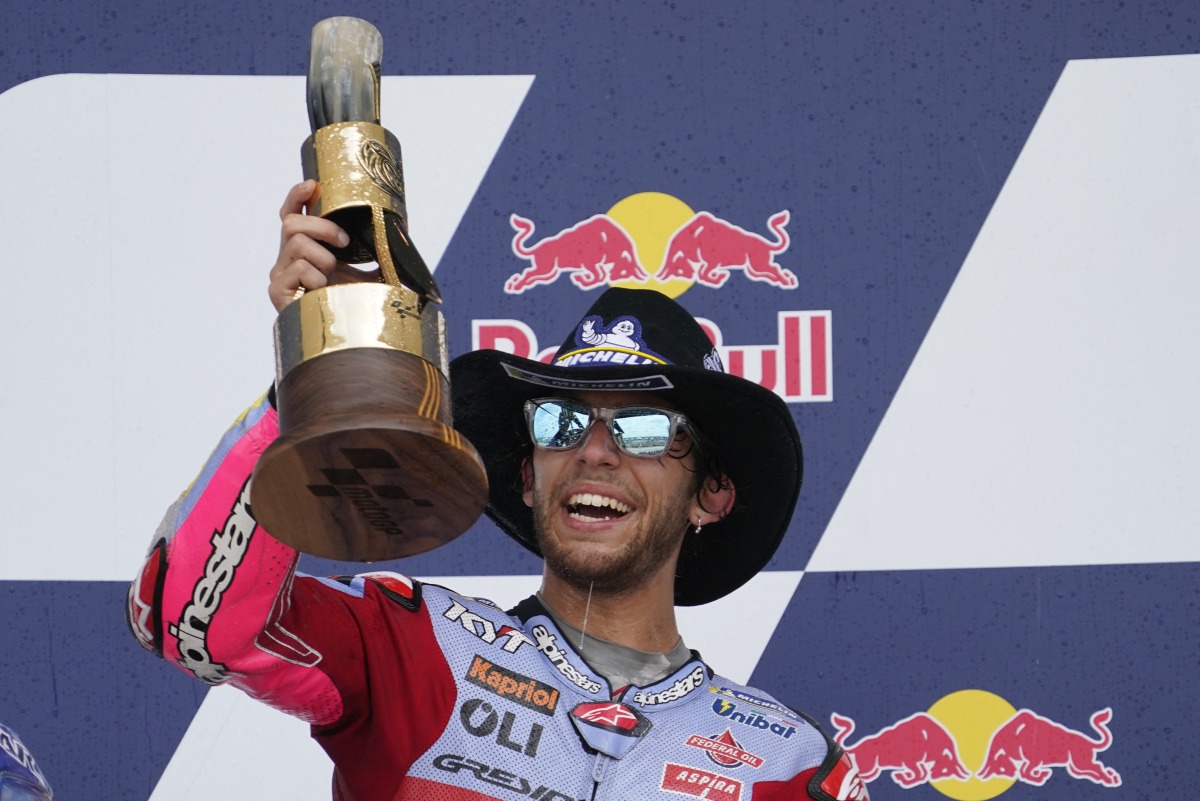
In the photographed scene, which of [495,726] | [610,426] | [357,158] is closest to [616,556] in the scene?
[610,426]

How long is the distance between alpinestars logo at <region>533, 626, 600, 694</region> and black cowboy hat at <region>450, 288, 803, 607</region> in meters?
0.27

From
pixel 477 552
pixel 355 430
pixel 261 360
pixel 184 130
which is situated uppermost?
pixel 184 130

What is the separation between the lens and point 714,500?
2.18m

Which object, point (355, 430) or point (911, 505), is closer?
point (355, 430)

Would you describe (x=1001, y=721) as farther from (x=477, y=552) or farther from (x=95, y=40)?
(x=95, y=40)

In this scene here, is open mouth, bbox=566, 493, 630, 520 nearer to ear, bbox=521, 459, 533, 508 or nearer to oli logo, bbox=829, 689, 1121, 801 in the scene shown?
ear, bbox=521, 459, 533, 508

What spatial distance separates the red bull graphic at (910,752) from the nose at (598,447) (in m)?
0.70

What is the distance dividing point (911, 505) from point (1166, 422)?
45 cm

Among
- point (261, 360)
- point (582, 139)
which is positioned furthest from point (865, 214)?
point (261, 360)

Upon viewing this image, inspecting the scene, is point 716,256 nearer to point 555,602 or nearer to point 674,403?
point 674,403

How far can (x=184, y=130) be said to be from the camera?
7.93 feet

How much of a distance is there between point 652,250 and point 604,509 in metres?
0.59

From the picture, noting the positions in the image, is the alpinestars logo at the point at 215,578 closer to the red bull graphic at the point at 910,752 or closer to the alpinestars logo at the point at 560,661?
the alpinestars logo at the point at 560,661

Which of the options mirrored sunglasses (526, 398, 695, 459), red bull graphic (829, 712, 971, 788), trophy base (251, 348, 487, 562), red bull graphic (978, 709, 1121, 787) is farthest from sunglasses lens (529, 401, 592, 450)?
red bull graphic (978, 709, 1121, 787)
